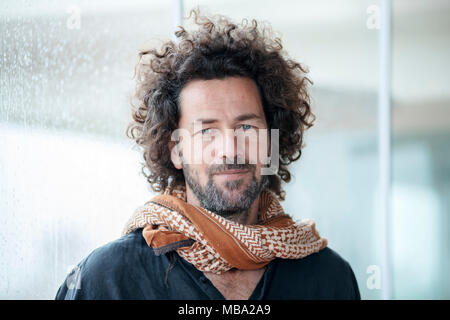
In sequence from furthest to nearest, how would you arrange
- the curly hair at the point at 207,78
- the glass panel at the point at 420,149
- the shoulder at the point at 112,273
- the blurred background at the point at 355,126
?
the glass panel at the point at 420,149, the blurred background at the point at 355,126, the curly hair at the point at 207,78, the shoulder at the point at 112,273

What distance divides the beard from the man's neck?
0.9 inches

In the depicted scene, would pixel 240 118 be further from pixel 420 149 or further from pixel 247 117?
pixel 420 149

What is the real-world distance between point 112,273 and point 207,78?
1.97 feet

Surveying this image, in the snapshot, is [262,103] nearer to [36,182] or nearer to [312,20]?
[36,182]

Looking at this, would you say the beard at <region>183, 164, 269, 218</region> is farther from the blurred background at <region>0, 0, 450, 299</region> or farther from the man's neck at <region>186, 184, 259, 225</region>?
the blurred background at <region>0, 0, 450, 299</region>

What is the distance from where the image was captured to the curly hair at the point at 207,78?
129cm

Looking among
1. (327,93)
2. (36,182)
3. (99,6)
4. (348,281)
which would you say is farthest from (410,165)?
(36,182)

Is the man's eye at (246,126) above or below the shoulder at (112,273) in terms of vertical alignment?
above

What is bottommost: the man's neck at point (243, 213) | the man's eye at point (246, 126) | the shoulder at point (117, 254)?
the shoulder at point (117, 254)

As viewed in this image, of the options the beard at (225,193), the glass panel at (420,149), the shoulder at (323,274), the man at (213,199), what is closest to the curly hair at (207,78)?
the man at (213,199)

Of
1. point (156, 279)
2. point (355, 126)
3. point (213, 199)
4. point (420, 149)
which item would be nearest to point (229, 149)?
point (213, 199)

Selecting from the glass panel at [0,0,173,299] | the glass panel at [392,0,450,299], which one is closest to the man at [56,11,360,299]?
the glass panel at [0,0,173,299]

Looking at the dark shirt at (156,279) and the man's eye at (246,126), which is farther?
the man's eye at (246,126)

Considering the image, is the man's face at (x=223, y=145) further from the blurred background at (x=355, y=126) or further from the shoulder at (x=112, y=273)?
the blurred background at (x=355, y=126)
